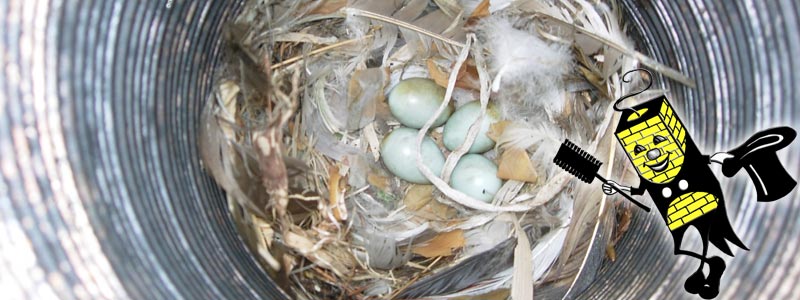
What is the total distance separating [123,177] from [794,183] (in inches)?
30.2

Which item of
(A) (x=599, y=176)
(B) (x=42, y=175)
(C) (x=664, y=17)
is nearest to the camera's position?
(B) (x=42, y=175)

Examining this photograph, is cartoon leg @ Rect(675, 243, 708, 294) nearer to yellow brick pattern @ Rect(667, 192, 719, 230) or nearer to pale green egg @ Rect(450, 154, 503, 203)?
yellow brick pattern @ Rect(667, 192, 719, 230)

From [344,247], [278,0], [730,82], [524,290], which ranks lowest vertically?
[524,290]

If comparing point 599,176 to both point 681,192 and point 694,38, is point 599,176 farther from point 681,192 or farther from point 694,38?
point 694,38

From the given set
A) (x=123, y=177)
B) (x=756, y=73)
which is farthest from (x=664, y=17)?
(x=123, y=177)

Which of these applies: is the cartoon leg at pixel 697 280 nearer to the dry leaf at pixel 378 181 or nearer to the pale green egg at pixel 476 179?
the pale green egg at pixel 476 179

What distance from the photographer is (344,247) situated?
3.21 feet

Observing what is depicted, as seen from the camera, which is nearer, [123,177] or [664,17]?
[123,177]

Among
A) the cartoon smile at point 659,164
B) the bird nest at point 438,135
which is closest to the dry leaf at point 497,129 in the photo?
the bird nest at point 438,135

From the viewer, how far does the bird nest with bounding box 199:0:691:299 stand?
95 cm

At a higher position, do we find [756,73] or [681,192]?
[756,73]

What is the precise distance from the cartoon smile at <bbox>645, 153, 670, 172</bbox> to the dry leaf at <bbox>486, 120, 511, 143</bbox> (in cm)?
24

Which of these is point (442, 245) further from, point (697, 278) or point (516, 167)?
point (697, 278)

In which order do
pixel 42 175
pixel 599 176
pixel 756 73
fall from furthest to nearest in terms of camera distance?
pixel 599 176
pixel 756 73
pixel 42 175
